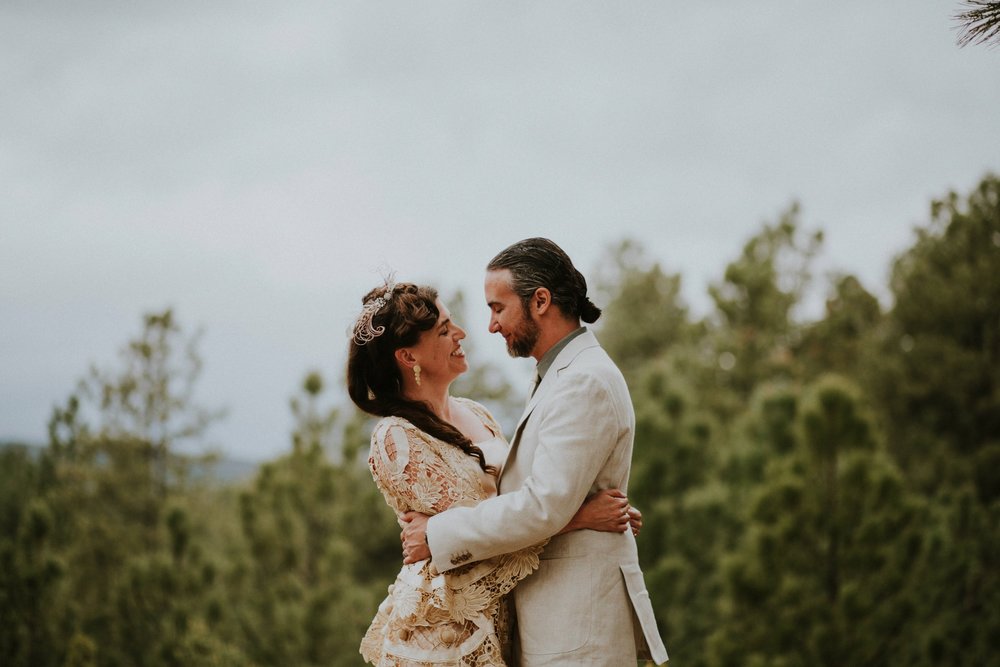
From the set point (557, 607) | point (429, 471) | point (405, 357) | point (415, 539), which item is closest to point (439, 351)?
point (405, 357)

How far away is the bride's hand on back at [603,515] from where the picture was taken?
10.1ft

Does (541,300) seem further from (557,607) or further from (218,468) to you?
(218,468)

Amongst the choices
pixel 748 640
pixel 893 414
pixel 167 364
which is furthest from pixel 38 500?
pixel 893 414

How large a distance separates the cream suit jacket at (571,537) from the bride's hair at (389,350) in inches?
19.3

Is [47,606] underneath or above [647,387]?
underneath

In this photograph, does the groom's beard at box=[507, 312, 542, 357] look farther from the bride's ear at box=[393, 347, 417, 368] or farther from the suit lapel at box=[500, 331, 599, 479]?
the bride's ear at box=[393, 347, 417, 368]

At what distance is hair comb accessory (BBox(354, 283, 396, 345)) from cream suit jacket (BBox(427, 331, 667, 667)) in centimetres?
75

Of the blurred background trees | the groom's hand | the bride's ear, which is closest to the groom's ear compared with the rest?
the bride's ear

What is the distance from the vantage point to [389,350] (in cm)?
359

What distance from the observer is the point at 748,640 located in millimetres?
8320

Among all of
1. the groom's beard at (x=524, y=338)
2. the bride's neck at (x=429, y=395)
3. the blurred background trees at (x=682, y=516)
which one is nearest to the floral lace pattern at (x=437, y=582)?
the bride's neck at (x=429, y=395)

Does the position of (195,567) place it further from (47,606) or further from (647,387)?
(647,387)

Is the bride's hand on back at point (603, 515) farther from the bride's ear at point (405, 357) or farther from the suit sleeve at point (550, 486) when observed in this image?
the bride's ear at point (405, 357)

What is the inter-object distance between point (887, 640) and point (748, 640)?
46.6 inches
